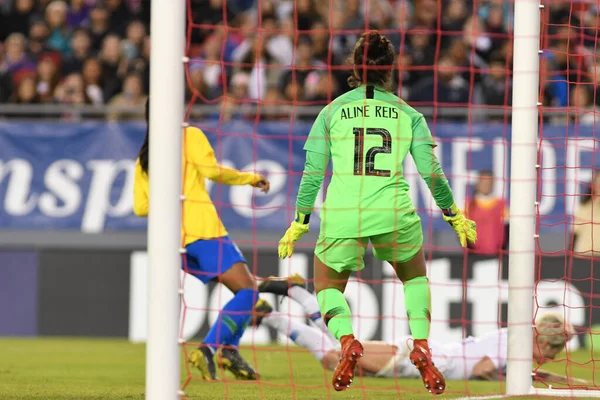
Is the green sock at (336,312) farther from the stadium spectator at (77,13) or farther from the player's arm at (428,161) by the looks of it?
the stadium spectator at (77,13)

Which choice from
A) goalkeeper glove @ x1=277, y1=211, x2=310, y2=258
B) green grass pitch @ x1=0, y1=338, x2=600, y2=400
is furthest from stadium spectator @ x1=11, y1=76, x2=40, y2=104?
goalkeeper glove @ x1=277, y1=211, x2=310, y2=258

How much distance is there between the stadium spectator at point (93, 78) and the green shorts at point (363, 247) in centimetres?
757

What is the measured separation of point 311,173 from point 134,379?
99.5 inches

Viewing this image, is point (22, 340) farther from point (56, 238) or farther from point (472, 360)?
point (472, 360)

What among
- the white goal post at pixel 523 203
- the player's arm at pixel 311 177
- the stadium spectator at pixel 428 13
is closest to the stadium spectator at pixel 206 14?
the stadium spectator at pixel 428 13

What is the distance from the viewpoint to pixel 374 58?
589 cm

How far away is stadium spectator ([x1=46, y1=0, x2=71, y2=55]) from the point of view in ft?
45.2

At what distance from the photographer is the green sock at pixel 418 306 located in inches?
230

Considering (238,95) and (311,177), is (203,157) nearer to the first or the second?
(311,177)

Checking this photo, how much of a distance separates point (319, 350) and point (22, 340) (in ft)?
15.1

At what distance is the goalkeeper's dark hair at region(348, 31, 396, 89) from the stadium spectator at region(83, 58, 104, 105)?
747 cm

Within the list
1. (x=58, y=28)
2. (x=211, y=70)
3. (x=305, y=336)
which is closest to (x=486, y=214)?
(x=211, y=70)

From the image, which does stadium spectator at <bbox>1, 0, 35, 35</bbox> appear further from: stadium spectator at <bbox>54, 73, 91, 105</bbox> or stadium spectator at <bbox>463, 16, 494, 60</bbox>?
stadium spectator at <bbox>463, 16, 494, 60</bbox>

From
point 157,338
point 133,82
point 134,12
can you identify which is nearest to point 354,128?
point 157,338
